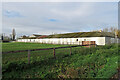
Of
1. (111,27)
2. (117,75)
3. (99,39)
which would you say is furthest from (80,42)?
(117,75)

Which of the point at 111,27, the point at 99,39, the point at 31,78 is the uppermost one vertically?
the point at 111,27

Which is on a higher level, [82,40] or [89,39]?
[89,39]

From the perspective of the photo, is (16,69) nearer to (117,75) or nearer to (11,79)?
(11,79)

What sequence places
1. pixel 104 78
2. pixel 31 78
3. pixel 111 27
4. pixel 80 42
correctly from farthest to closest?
pixel 111 27, pixel 80 42, pixel 31 78, pixel 104 78

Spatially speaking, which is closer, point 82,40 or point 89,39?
point 89,39

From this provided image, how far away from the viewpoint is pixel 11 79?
3783 millimetres

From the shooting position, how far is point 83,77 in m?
3.85

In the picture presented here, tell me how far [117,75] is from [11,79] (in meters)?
4.58

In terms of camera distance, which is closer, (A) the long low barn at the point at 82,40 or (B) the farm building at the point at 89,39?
(A) the long low barn at the point at 82,40

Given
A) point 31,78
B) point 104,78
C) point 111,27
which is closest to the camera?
point 104,78

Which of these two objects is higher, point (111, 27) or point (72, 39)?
point (111, 27)

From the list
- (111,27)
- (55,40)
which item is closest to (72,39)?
(55,40)

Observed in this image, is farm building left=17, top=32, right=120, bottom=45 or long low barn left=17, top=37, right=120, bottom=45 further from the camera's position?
farm building left=17, top=32, right=120, bottom=45

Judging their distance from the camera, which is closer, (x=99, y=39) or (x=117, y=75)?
(x=117, y=75)
